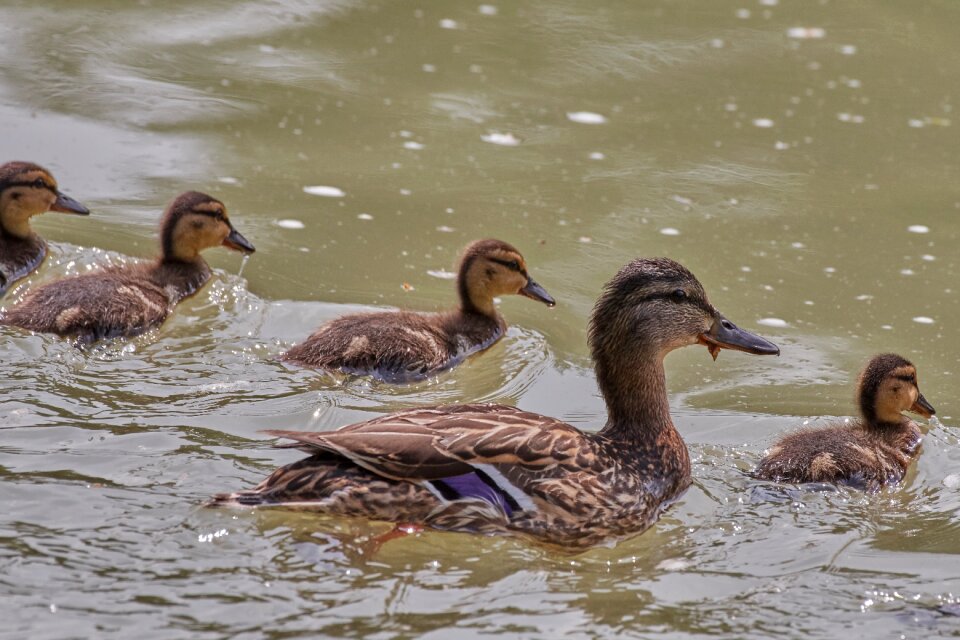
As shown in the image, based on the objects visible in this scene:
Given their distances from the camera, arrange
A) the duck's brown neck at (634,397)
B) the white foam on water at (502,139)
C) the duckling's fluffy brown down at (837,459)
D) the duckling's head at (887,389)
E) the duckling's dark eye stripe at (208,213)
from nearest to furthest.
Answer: the duck's brown neck at (634,397) → the duckling's fluffy brown down at (837,459) → the duckling's head at (887,389) → the duckling's dark eye stripe at (208,213) → the white foam on water at (502,139)

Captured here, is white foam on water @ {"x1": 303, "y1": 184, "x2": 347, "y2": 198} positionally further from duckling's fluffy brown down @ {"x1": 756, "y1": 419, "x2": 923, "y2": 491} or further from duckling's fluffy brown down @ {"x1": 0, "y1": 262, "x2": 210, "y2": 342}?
duckling's fluffy brown down @ {"x1": 756, "y1": 419, "x2": 923, "y2": 491}

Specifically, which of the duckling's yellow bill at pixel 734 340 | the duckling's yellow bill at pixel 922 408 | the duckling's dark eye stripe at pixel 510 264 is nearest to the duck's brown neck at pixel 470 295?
the duckling's dark eye stripe at pixel 510 264

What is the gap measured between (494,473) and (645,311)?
1033 millimetres

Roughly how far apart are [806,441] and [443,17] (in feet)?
21.1

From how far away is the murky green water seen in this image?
189 inches

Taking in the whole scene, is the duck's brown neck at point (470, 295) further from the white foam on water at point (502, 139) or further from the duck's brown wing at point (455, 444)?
the white foam on water at point (502, 139)

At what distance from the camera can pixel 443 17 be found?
455 inches

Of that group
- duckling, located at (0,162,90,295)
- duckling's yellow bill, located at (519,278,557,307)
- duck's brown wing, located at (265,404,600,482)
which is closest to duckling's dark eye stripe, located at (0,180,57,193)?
duckling, located at (0,162,90,295)

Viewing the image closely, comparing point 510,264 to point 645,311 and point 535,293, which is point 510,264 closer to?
point 535,293

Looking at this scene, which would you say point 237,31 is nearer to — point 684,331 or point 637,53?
point 637,53

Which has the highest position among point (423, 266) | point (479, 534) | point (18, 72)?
point (18, 72)

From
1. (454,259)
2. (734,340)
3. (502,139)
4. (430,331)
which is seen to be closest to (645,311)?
(734,340)

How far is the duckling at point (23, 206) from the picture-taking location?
7.90 meters

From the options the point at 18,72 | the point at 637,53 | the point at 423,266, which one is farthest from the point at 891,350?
the point at 18,72
